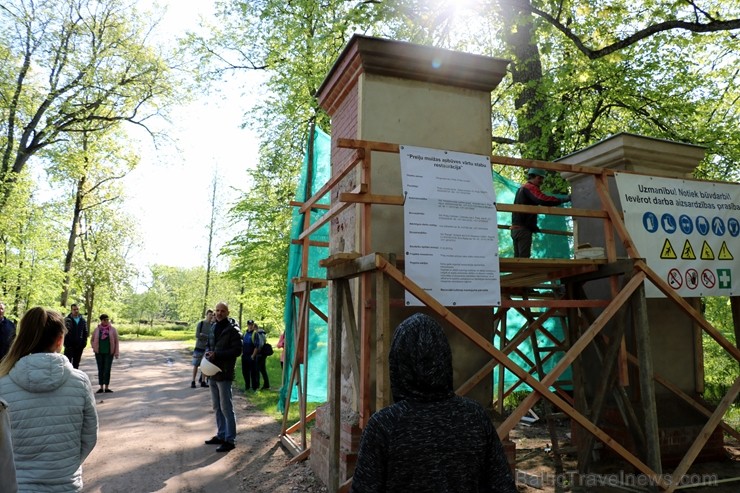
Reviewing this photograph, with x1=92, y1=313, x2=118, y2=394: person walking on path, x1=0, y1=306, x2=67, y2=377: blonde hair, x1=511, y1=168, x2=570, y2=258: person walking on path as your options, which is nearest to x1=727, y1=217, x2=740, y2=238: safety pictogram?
x1=511, y1=168, x2=570, y2=258: person walking on path

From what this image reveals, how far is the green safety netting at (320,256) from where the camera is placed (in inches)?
325

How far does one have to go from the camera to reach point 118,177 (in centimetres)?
2756

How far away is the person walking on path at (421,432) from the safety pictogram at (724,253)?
5.73m

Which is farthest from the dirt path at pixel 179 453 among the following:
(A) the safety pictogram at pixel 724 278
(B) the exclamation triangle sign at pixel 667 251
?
(A) the safety pictogram at pixel 724 278

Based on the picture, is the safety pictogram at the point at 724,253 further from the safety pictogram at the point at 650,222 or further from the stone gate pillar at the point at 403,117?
the stone gate pillar at the point at 403,117

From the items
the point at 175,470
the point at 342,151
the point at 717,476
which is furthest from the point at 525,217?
the point at 175,470

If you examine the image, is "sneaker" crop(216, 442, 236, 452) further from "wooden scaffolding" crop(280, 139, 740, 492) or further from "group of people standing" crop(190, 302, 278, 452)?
"wooden scaffolding" crop(280, 139, 740, 492)

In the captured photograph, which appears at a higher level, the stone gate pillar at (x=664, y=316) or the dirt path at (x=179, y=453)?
the stone gate pillar at (x=664, y=316)

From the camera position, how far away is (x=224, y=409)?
7.05m

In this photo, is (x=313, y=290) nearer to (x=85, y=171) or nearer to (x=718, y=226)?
(x=718, y=226)

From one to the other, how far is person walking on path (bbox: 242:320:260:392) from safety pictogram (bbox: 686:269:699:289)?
927 cm

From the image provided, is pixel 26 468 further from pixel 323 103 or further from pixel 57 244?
pixel 57 244

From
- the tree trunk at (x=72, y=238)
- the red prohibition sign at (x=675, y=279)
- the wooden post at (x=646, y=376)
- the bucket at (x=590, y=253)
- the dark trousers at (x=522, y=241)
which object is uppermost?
the tree trunk at (x=72, y=238)

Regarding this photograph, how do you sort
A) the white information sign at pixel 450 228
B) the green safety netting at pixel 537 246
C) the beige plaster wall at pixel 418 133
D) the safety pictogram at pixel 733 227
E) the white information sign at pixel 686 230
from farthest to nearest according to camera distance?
1. the green safety netting at pixel 537 246
2. the safety pictogram at pixel 733 227
3. the white information sign at pixel 686 230
4. the beige plaster wall at pixel 418 133
5. the white information sign at pixel 450 228
